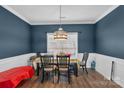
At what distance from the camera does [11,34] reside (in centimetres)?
468

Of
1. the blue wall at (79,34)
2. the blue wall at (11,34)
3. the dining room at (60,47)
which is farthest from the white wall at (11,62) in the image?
the blue wall at (79,34)

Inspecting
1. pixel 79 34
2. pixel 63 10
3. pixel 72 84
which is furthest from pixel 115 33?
pixel 79 34

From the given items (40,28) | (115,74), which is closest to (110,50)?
(115,74)

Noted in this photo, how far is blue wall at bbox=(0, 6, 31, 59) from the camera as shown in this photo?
A: 399cm

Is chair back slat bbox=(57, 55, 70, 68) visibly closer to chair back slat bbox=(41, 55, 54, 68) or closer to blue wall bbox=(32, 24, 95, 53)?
chair back slat bbox=(41, 55, 54, 68)

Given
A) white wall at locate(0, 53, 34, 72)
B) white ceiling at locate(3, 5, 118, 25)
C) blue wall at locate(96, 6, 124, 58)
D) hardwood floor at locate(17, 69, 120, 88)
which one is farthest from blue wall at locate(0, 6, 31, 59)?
blue wall at locate(96, 6, 124, 58)

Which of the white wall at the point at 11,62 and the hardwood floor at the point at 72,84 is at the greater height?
the white wall at the point at 11,62

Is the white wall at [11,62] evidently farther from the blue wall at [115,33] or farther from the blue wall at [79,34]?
the blue wall at [115,33]

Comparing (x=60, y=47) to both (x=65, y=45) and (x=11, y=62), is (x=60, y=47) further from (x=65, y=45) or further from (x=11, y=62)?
(x=11, y=62)

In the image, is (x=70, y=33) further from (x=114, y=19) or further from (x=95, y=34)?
(x=114, y=19)

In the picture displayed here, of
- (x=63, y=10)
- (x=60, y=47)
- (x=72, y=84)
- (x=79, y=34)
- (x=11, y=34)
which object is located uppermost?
(x=63, y=10)

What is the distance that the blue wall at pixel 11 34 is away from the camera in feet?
13.1

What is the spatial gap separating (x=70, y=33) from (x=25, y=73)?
4041mm
